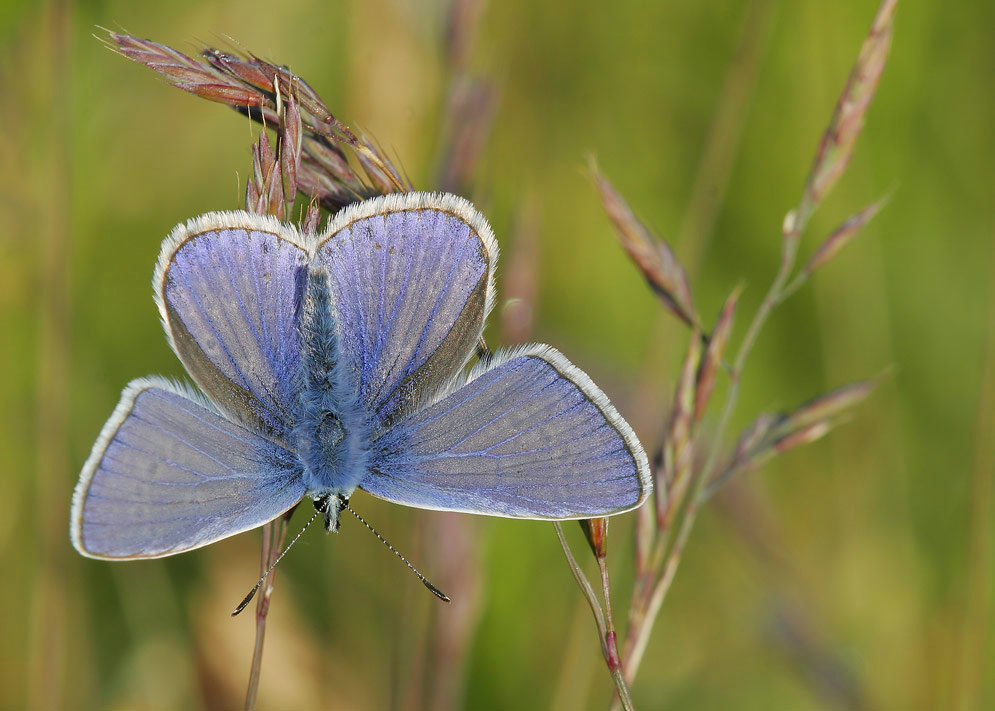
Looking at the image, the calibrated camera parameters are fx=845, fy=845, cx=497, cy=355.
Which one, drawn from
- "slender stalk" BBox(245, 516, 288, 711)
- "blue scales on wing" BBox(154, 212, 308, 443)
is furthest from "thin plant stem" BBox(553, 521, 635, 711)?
"blue scales on wing" BBox(154, 212, 308, 443)

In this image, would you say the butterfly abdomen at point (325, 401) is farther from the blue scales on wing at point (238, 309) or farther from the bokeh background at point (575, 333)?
the bokeh background at point (575, 333)

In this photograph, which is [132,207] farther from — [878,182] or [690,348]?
[878,182]

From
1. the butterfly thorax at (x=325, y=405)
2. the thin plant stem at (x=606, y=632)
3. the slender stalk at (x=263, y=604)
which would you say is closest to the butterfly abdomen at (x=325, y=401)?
the butterfly thorax at (x=325, y=405)

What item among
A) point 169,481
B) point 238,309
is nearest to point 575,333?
point 238,309

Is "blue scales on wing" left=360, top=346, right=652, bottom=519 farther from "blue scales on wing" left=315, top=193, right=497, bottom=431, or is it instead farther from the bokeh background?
the bokeh background

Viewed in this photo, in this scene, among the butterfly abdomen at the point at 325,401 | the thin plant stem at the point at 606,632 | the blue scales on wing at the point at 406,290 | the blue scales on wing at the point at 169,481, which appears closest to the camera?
the thin plant stem at the point at 606,632

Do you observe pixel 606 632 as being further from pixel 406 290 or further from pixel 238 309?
pixel 238 309

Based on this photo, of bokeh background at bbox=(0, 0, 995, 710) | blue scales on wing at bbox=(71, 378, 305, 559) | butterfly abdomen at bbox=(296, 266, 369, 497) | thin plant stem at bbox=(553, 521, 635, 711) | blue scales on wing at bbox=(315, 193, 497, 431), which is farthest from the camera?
bokeh background at bbox=(0, 0, 995, 710)

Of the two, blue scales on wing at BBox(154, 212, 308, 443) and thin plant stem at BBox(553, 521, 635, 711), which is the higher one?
blue scales on wing at BBox(154, 212, 308, 443)
